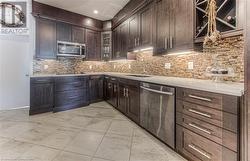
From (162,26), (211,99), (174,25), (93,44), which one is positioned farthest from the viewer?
(93,44)

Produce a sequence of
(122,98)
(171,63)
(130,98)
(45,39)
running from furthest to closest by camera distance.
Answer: (45,39) < (122,98) < (130,98) < (171,63)

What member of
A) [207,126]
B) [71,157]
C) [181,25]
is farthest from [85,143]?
[181,25]

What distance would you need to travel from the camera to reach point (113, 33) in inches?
211

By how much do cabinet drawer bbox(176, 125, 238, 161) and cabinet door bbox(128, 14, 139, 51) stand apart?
2363 mm

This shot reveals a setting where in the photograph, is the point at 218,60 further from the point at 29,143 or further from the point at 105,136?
the point at 29,143

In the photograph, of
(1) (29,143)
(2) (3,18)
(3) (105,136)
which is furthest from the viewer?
(2) (3,18)

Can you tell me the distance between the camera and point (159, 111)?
239 cm

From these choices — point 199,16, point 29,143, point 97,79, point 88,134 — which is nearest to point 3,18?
point 97,79

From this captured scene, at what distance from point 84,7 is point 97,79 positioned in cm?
213

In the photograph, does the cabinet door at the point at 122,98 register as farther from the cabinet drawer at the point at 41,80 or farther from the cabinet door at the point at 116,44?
the cabinet drawer at the point at 41,80

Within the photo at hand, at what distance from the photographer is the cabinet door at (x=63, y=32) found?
4580mm

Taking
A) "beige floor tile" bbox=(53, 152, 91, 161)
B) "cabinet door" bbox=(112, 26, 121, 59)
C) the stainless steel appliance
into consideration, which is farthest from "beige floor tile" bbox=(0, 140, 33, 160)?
"cabinet door" bbox=(112, 26, 121, 59)

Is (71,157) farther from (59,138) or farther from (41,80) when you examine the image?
(41,80)

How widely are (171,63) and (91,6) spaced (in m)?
2.89
